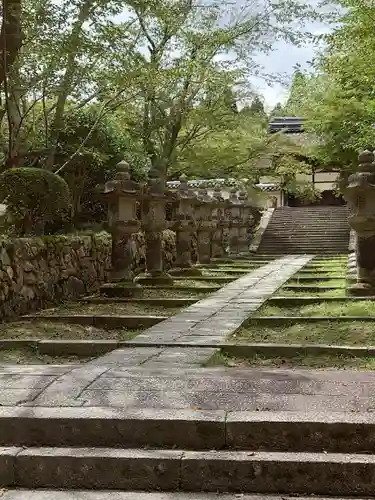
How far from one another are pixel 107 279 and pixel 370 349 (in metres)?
6.72

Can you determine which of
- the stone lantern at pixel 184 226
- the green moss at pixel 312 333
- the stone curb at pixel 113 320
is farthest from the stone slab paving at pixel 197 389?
the stone lantern at pixel 184 226

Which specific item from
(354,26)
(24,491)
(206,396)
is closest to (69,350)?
(206,396)

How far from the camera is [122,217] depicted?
34.0ft

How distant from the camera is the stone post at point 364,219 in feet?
30.2

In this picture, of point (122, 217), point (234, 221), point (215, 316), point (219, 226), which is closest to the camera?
point (215, 316)

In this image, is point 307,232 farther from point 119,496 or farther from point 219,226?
point 119,496

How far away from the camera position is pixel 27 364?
17.7 feet

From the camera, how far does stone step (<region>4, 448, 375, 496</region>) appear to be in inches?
126

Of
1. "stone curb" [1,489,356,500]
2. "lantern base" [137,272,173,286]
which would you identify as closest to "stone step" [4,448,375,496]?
"stone curb" [1,489,356,500]

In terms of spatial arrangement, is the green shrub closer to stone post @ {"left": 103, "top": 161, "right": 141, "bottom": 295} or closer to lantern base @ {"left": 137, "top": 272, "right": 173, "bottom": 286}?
stone post @ {"left": 103, "top": 161, "right": 141, "bottom": 295}

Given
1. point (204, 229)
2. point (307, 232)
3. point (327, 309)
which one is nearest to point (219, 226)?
point (204, 229)

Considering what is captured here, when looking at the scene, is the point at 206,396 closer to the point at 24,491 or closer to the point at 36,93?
the point at 24,491

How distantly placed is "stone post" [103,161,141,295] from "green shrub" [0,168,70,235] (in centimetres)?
121

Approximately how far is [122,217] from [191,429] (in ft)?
23.3
